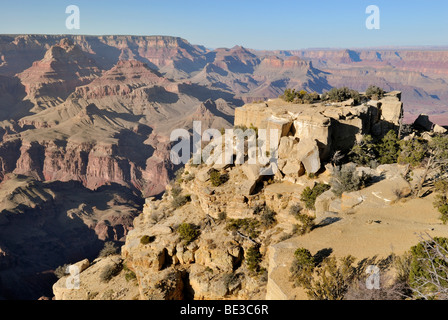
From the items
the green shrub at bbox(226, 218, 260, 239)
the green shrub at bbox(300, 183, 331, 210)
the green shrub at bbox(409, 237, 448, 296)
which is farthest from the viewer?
the green shrub at bbox(300, 183, 331, 210)

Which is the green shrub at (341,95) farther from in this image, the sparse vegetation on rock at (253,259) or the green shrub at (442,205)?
the sparse vegetation on rock at (253,259)

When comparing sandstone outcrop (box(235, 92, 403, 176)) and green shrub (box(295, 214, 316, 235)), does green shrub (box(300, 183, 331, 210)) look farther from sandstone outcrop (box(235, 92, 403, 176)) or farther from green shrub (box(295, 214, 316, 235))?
green shrub (box(295, 214, 316, 235))

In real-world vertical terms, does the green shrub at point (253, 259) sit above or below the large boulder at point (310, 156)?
below

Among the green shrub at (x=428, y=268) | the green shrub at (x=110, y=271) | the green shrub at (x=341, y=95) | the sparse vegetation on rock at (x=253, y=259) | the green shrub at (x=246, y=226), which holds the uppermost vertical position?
the green shrub at (x=341, y=95)

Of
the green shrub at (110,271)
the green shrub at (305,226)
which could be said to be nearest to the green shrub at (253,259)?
the green shrub at (305,226)

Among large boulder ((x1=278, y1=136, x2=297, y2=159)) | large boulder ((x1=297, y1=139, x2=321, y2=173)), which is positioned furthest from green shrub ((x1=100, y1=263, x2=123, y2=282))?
large boulder ((x1=297, y1=139, x2=321, y2=173))
